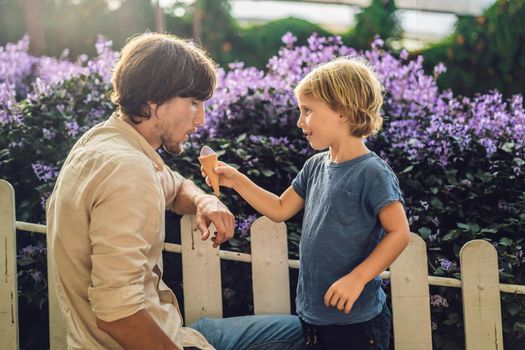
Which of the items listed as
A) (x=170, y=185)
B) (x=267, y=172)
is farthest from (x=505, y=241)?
(x=170, y=185)

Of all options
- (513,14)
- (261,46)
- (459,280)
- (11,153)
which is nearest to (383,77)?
(459,280)

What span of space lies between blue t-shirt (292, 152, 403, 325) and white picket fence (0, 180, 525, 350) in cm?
22

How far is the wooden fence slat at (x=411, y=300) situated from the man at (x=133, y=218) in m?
0.39

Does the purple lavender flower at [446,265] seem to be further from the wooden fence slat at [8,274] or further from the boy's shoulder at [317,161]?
the wooden fence slat at [8,274]

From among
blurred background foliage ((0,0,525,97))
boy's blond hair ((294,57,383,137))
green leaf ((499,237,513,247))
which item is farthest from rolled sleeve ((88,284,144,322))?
blurred background foliage ((0,0,525,97))

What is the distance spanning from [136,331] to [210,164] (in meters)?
0.77

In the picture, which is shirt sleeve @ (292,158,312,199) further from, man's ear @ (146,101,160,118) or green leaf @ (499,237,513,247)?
green leaf @ (499,237,513,247)

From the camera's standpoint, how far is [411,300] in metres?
2.30

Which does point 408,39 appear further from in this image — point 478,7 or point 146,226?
point 146,226

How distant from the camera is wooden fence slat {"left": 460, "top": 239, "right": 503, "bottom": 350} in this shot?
7.30ft

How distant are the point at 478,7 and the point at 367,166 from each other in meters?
5.88

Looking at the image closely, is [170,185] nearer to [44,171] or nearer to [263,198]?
[263,198]

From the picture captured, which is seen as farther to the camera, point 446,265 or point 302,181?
point 446,265

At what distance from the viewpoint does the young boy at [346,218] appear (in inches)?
77.4
